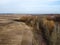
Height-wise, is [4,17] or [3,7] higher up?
[3,7]

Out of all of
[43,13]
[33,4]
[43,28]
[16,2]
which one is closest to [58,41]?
[43,28]

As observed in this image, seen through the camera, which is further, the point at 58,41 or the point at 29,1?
the point at 29,1

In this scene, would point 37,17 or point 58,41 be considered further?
point 37,17

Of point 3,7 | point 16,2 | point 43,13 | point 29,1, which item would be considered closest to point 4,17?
point 3,7

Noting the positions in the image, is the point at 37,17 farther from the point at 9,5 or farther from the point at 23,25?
the point at 9,5

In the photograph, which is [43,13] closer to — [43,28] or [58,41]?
[43,28]

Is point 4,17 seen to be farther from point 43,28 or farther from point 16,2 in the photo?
point 43,28

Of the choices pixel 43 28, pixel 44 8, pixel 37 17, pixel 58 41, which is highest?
pixel 44 8

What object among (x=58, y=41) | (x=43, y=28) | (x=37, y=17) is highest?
(x=37, y=17)

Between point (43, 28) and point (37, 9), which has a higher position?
point (37, 9)
